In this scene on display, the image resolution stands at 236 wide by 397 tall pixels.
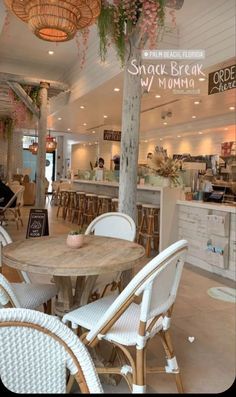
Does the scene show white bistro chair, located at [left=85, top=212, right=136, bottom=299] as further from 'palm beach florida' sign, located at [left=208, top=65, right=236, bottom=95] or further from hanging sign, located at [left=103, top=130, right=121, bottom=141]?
hanging sign, located at [left=103, top=130, right=121, bottom=141]

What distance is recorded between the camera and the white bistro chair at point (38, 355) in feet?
2.69

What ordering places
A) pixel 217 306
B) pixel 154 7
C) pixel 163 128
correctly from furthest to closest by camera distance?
pixel 163 128 → pixel 217 306 → pixel 154 7

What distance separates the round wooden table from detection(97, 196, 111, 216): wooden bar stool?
503 centimetres

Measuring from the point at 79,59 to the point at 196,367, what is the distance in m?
6.67

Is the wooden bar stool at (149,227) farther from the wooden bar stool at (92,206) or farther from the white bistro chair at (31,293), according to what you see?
the white bistro chair at (31,293)

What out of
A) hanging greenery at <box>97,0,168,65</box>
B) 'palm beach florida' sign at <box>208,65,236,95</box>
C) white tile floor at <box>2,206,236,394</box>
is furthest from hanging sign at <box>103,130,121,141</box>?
hanging greenery at <box>97,0,168,65</box>

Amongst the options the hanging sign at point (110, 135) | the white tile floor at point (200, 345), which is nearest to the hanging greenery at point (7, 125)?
the hanging sign at point (110, 135)

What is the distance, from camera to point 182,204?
5.47 meters

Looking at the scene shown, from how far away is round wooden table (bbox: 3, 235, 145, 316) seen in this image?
70.9 inches

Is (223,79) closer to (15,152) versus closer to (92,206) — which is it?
(92,206)

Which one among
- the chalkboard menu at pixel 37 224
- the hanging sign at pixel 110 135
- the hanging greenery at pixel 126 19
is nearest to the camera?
the hanging greenery at pixel 126 19

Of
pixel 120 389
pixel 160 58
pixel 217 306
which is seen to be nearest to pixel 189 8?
pixel 160 58

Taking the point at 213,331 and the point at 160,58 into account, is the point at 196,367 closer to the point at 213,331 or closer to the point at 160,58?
the point at 213,331

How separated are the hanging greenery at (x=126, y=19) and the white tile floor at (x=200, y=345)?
2548 millimetres
